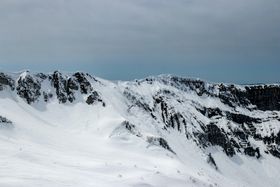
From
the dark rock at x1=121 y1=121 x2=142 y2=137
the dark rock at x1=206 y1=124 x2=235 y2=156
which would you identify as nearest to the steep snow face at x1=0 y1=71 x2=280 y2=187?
the dark rock at x1=121 y1=121 x2=142 y2=137

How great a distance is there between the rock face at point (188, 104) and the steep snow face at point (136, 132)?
9.1 inches

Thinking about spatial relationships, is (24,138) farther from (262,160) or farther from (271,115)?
(271,115)

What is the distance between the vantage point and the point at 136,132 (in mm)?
70875

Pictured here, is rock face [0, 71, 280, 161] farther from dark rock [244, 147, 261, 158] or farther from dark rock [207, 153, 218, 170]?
dark rock [207, 153, 218, 170]

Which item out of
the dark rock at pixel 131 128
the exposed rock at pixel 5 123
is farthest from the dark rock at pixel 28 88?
the dark rock at pixel 131 128

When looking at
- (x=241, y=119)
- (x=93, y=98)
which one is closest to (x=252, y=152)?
(x=241, y=119)

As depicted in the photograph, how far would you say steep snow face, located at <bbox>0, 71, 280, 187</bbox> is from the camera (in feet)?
100

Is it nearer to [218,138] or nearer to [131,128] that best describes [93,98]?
[131,128]

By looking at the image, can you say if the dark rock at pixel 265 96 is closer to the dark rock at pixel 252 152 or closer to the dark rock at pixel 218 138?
the dark rock at pixel 252 152

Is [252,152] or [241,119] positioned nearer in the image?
[252,152]

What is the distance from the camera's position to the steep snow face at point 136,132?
3062 cm

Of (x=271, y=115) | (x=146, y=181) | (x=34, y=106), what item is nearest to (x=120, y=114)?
(x=34, y=106)

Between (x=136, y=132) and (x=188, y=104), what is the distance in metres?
47.7

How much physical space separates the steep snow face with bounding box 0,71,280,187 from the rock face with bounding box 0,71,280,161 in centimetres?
23
